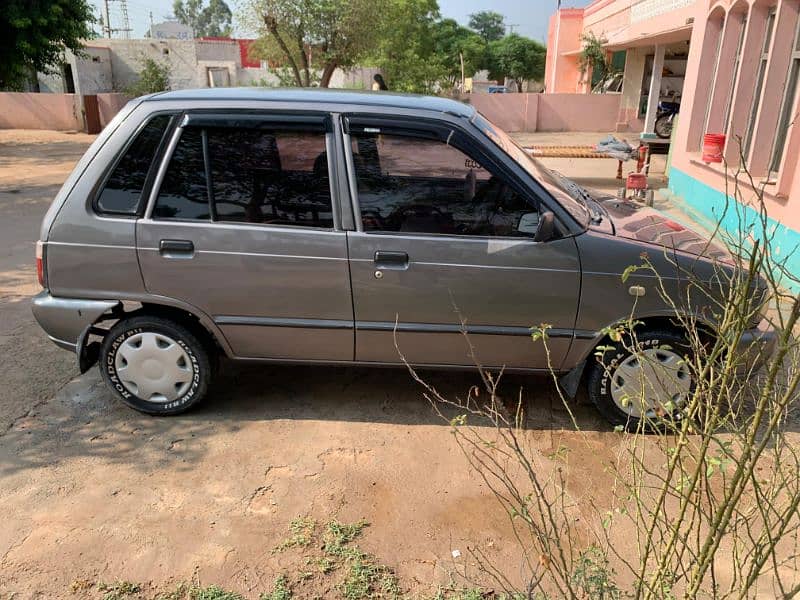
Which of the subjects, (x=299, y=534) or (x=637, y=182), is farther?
(x=637, y=182)

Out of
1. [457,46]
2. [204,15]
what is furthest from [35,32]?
[204,15]

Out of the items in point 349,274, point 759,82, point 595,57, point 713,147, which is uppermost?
point 595,57

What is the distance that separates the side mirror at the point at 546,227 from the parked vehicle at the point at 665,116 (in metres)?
19.8

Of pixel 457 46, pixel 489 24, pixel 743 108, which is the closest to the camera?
pixel 743 108

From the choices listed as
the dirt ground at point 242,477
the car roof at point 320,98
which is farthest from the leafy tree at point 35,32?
the car roof at point 320,98

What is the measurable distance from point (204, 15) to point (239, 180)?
478ft

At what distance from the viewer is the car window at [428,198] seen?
142 inches

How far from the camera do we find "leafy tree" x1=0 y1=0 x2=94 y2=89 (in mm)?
16500

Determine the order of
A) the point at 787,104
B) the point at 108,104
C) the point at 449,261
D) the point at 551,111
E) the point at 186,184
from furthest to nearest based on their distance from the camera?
the point at 551,111
the point at 108,104
the point at 787,104
the point at 186,184
the point at 449,261

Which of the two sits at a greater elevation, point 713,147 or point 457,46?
point 457,46

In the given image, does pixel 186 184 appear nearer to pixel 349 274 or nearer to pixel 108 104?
pixel 349 274

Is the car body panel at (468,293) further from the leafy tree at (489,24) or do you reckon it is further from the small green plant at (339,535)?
the leafy tree at (489,24)

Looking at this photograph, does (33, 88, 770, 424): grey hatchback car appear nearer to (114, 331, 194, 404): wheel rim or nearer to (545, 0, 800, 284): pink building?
(114, 331, 194, 404): wheel rim

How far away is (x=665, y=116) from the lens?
21578 millimetres
